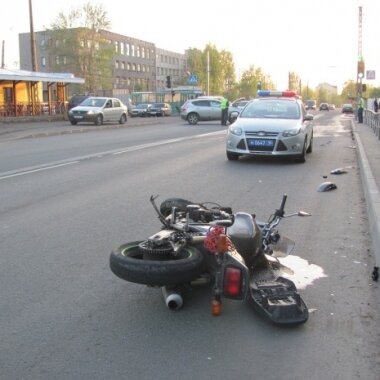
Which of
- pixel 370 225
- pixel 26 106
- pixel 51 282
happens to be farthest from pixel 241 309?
pixel 26 106

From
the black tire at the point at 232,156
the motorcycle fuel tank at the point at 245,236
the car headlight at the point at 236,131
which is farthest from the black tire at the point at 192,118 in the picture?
the motorcycle fuel tank at the point at 245,236

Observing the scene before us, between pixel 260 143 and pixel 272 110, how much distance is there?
150cm

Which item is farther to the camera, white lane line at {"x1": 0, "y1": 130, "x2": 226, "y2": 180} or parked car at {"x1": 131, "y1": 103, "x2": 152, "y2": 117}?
parked car at {"x1": 131, "y1": 103, "x2": 152, "y2": 117}

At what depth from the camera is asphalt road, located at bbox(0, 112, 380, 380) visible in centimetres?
323

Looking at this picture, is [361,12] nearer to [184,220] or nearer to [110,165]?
[110,165]

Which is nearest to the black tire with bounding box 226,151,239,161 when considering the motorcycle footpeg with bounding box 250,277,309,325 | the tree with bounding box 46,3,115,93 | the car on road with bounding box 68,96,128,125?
the motorcycle footpeg with bounding box 250,277,309,325

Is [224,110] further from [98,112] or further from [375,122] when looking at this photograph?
[375,122]

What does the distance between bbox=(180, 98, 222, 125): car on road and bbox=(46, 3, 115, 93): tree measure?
37357 millimetres

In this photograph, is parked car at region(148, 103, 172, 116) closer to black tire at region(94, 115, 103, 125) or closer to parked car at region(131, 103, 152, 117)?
parked car at region(131, 103, 152, 117)

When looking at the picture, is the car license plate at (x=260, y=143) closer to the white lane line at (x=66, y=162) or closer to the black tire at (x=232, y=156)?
the black tire at (x=232, y=156)

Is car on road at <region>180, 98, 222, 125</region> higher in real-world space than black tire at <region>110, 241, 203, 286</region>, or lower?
higher

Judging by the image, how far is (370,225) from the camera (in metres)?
6.63

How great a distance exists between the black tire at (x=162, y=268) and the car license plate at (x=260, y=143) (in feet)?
28.6

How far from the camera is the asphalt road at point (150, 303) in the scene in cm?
323
